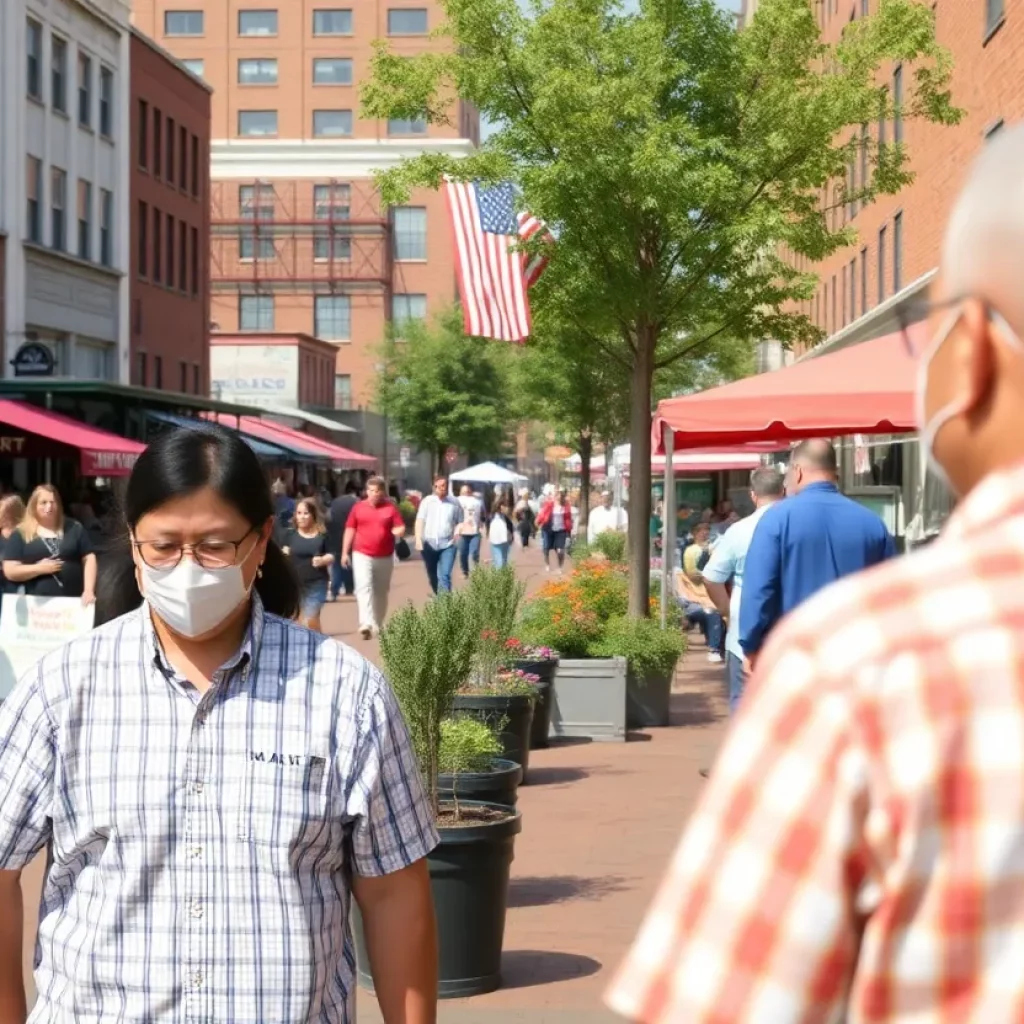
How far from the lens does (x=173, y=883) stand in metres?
2.79

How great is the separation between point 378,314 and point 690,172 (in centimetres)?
7100

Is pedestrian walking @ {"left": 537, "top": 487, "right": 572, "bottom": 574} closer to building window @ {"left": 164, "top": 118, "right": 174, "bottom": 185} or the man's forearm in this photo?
building window @ {"left": 164, "top": 118, "right": 174, "bottom": 185}

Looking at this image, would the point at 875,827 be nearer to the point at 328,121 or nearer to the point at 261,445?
the point at 261,445

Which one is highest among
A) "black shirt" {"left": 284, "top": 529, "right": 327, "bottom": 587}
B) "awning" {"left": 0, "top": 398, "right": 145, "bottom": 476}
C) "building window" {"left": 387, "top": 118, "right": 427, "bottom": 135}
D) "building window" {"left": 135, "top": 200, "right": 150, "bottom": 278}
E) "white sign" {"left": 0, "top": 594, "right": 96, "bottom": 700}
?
"building window" {"left": 387, "top": 118, "right": 427, "bottom": 135}

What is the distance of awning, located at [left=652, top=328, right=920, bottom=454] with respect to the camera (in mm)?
11102

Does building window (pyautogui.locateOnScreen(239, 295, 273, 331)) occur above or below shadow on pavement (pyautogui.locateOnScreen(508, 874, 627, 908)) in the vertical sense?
above

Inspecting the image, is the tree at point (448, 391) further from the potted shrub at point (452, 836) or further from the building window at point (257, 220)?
the potted shrub at point (452, 836)

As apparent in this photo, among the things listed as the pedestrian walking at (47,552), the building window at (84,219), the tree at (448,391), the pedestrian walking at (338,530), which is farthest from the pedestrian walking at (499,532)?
the tree at (448,391)

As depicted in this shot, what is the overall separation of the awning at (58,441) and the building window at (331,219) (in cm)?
5266

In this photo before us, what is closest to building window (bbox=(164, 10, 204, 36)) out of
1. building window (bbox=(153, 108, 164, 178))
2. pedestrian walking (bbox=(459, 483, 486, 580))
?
building window (bbox=(153, 108, 164, 178))

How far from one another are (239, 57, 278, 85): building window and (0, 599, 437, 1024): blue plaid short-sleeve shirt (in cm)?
8815

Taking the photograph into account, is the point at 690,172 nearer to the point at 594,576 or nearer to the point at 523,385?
the point at 594,576

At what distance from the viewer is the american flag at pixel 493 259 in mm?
16891

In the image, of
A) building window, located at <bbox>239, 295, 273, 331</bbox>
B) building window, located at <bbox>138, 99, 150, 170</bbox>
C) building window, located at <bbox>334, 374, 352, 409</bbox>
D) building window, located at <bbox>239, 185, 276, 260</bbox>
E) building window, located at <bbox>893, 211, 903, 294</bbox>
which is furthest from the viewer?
building window, located at <bbox>334, 374, 352, 409</bbox>
